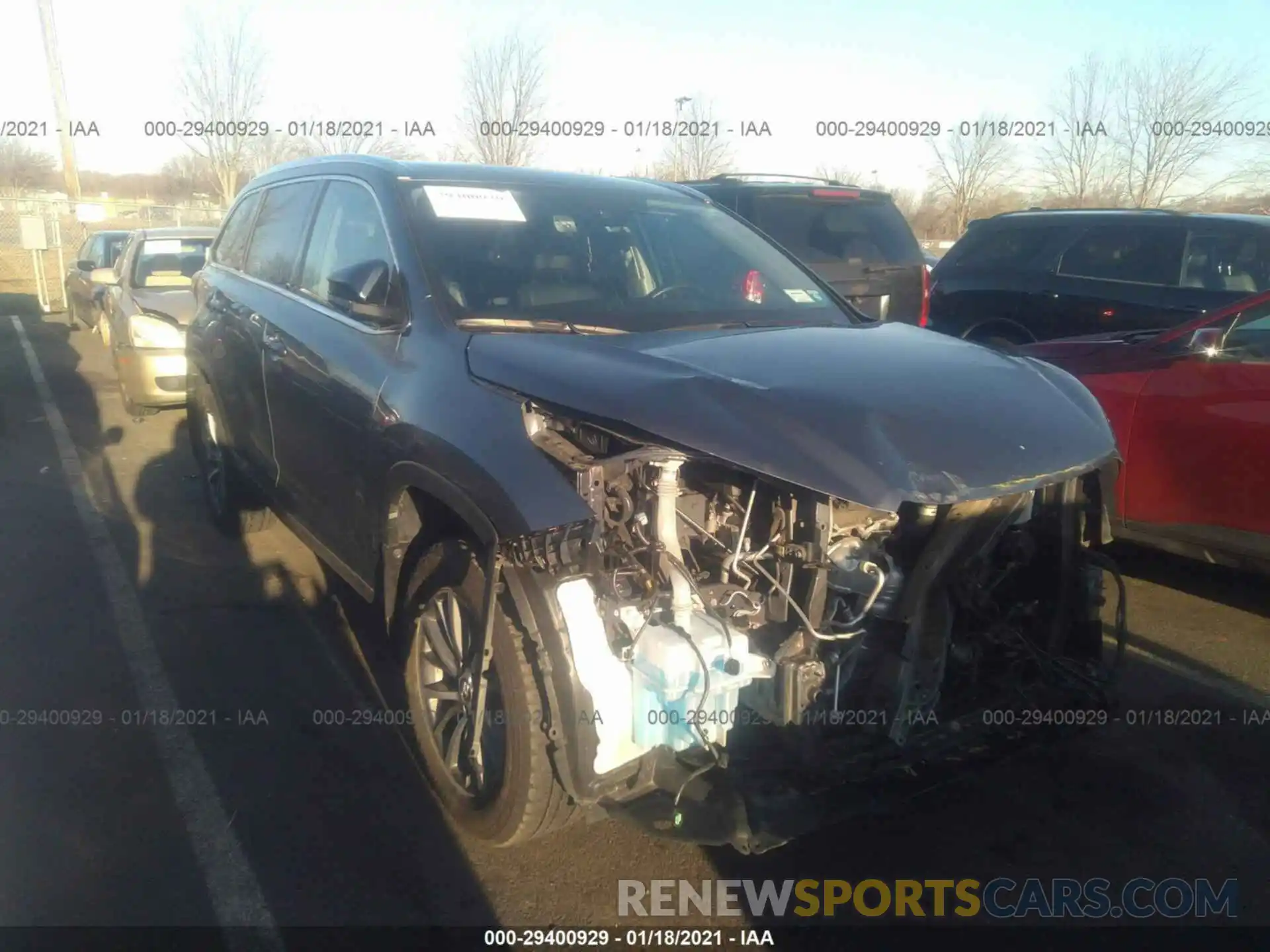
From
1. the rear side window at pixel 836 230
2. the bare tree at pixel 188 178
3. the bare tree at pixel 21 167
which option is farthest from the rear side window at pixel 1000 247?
the bare tree at pixel 21 167

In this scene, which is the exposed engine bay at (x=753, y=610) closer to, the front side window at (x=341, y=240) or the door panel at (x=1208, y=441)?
the front side window at (x=341, y=240)

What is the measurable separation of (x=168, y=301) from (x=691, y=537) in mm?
7900

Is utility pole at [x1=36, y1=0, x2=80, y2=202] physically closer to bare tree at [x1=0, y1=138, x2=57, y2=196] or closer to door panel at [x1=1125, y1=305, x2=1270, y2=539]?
bare tree at [x1=0, y1=138, x2=57, y2=196]

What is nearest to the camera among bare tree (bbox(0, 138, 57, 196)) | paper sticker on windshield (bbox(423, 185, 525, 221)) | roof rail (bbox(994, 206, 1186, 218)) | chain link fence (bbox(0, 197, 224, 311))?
paper sticker on windshield (bbox(423, 185, 525, 221))

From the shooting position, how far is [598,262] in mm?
3689

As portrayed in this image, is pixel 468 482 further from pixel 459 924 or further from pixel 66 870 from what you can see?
pixel 66 870

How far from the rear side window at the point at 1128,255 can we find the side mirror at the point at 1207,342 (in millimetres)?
3206

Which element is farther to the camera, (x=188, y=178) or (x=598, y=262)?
(x=188, y=178)

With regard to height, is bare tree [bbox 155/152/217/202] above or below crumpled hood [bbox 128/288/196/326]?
above

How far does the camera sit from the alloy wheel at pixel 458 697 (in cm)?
287

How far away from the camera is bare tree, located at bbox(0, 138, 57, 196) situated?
1487 inches

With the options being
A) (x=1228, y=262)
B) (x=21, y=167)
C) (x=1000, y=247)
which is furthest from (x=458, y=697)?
(x=21, y=167)

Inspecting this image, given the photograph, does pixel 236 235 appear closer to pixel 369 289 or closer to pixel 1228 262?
pixel 369 289

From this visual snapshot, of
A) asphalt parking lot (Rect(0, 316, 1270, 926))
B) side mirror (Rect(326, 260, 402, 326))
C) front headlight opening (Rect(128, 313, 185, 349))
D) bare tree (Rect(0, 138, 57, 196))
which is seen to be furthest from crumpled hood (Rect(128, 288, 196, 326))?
bare tree (Rect(0, 138, 57, 196))
